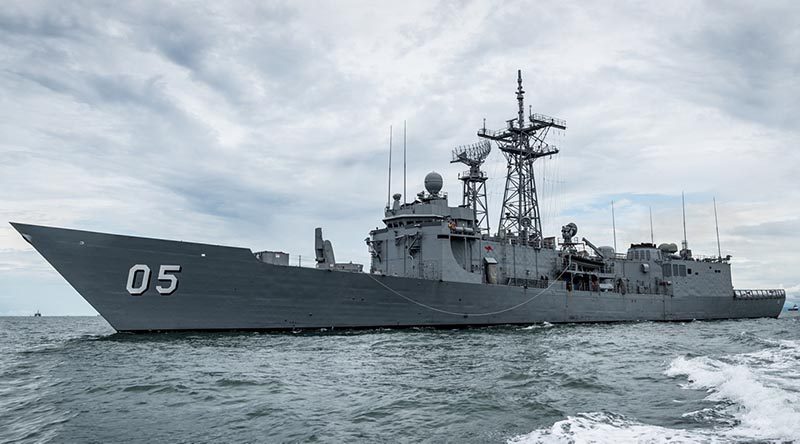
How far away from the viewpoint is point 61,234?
15.8m

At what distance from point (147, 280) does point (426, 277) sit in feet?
36.5

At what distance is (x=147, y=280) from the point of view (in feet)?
54.7

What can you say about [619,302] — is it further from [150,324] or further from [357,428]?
[357,428]

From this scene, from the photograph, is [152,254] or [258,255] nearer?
[152,254]

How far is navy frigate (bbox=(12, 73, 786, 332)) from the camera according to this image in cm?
1659

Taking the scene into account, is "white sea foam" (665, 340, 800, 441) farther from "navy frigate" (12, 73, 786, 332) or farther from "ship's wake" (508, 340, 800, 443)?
"navy frigate" (12, 73, 786, 332)

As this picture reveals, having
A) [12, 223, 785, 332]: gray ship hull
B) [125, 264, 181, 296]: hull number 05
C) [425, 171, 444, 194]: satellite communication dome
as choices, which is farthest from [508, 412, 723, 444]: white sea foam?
[425, 171, 444, 194]: satellite communication dome

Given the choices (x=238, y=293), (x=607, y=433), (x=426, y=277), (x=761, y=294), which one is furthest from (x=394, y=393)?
(x=761, y=294)

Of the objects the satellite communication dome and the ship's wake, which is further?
the satellite communication dome

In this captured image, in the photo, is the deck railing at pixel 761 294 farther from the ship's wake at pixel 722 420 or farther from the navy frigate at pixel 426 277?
the ship's wake at pixel 722 420

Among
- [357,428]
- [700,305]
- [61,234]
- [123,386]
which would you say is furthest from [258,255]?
[700,305]

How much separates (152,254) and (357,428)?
470 inches

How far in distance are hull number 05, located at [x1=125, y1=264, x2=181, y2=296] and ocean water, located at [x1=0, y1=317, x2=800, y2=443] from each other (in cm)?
172

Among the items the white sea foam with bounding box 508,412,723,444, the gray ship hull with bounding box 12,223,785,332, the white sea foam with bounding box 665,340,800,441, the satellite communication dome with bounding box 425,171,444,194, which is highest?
the satellite communication dome with bounding box 425,171,444,194
